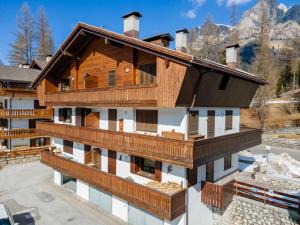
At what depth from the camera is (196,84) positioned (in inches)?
522

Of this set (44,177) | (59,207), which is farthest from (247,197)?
(44,177)

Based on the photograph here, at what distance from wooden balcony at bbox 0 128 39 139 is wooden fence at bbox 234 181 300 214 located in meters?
28.9

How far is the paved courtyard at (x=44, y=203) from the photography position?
55.0 ft

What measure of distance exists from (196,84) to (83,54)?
11.6m

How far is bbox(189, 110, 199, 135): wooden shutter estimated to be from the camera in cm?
1416

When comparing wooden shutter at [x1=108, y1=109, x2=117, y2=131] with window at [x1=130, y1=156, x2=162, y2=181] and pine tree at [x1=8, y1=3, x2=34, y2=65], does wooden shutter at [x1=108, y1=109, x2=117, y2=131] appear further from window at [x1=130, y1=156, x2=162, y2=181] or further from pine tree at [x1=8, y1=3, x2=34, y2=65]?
pine tree at [x1=8, y1=3, x2=34, y2=65]

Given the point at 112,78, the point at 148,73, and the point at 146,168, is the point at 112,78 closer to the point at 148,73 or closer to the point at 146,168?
the point at 148,73

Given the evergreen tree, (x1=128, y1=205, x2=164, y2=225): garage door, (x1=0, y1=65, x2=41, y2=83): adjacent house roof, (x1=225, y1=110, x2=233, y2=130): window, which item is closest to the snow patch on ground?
(x1=225, y1=110, x2=233, y2=130): window

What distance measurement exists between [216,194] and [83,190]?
453 inches

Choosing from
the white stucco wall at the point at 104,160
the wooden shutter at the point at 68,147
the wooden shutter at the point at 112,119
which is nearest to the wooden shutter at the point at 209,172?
the wooden shutter at the point at 112,119

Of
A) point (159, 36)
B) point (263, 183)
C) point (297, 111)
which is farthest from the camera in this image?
point (297, 111)

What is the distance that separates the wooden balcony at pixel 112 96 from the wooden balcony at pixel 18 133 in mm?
14964

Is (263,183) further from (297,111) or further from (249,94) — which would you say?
(297,111)

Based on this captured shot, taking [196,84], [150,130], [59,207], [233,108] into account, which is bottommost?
[59,207]
